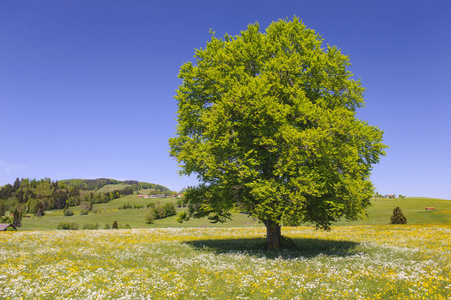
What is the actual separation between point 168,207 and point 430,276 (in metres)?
147

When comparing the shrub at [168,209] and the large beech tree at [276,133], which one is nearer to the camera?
the large beech tree at [276,133]

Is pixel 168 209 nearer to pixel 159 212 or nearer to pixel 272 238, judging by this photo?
pixel 159 212

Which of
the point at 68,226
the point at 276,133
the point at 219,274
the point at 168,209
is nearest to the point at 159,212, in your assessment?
the point at 168,209

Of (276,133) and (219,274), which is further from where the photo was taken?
(276,133)

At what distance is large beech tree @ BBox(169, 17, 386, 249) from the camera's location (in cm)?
1947

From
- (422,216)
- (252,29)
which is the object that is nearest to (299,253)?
(252,29)

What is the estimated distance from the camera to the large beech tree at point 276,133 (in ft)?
63.9

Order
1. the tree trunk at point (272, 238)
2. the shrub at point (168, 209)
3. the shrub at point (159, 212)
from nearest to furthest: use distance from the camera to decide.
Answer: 1. the tree trunk at point (272, 238)
2. the shrub at point (159, 212)
3. the shrub at point (168, 209)

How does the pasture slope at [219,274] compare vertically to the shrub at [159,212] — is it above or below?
above

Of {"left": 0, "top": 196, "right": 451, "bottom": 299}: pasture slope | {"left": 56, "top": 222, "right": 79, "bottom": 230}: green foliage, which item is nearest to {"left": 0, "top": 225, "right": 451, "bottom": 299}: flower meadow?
{"left": 0, "top": 196, "right": 451, "bottom": 299}: pasture slope

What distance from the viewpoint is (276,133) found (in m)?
19.8

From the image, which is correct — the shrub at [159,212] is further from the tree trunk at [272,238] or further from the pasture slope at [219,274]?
the tree trunk at [272,238]

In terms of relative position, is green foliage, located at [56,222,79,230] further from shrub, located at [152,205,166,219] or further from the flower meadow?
the flower meadow

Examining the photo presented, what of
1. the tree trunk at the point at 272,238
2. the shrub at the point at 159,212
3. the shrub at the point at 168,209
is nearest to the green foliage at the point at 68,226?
the shrub at the point at 159,212
